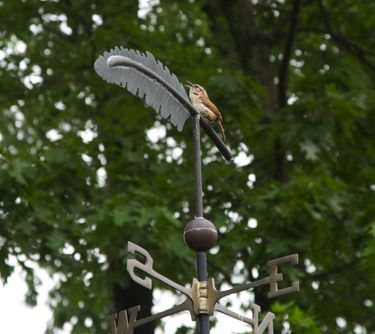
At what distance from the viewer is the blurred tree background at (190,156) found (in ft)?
29.8

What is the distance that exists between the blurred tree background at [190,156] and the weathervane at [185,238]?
11.7ft

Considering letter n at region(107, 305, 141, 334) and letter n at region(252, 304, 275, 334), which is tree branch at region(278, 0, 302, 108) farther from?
letter n at region(107, 305, 141, 334)

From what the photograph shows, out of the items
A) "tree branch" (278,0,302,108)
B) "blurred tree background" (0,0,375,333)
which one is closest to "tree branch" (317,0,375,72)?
"blurred tree background" (0,0,375,333)

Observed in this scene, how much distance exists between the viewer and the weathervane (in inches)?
154

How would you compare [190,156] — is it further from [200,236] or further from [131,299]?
[200,236]

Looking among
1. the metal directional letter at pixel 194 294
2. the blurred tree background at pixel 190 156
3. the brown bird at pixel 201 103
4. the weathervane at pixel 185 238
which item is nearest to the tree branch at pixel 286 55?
the blurred tree background at pixel 190 156

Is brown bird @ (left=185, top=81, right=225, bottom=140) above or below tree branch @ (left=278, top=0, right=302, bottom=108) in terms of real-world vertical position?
below

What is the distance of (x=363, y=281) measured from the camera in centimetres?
1004

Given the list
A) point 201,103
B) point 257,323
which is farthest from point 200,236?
point 201,103

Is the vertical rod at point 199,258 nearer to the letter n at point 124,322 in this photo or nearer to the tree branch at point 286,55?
the letter n at point 124,322

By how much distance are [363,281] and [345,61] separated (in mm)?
2320

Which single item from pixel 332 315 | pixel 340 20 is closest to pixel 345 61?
pixel 340 20

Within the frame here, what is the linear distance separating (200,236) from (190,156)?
21.6 feet

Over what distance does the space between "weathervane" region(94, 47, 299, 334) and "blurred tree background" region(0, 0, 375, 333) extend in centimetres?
357
